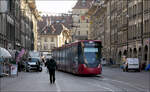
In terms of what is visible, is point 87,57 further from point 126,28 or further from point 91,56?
point 126,28

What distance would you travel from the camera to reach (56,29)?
490 feet

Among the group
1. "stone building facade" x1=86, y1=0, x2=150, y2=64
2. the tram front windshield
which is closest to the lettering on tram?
the tram front windshield

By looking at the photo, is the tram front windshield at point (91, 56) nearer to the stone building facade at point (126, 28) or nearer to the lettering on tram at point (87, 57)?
the lettering on tram at point (87, 57)

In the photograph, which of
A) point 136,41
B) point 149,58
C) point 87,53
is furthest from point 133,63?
point 87,53

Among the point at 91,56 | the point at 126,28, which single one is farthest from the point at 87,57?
the point at 126,28

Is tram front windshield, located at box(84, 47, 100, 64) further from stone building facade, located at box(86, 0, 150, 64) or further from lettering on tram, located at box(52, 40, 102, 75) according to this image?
stone building facade, located at box(86, 0, 150, 64)

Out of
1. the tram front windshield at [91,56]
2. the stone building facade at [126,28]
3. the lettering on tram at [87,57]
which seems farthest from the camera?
the stone building facade at [126,28]

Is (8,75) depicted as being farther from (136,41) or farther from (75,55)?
(136,41)

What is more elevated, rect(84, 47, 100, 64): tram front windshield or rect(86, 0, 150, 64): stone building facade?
rect(86, 0, 150, 64): stone building facade

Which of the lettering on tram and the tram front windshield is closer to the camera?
the lettering on tram

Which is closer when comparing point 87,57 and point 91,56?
point 87,57

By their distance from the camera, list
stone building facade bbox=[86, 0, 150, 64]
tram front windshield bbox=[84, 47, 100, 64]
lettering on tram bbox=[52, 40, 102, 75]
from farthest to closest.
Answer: stone building facade bbox=[86, 0, 150, 64] < tram front windshield bbox=[84, 47, 100, 64] < lettering on tram bbox=[52, 40, 102, 75]

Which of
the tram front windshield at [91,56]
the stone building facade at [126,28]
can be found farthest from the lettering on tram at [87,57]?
the stone building facade at [126,28]

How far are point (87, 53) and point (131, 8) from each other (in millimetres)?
37861
